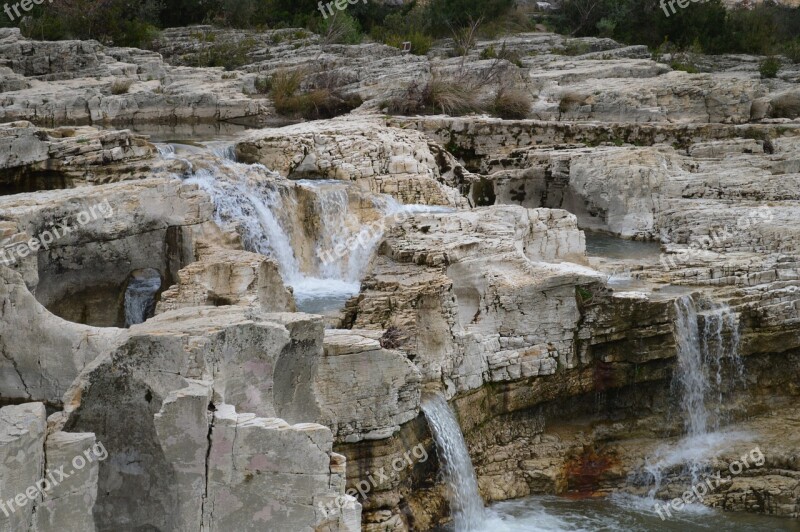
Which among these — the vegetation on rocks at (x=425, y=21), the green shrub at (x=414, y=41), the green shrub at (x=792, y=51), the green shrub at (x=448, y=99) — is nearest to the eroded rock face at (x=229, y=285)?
the green shrub at (x=448, y=99)

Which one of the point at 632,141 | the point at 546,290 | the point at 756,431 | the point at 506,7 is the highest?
the point at 506,7

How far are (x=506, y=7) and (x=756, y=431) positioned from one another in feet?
73.6

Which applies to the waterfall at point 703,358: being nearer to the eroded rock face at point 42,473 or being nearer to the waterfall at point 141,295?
the waterfall at point 141,295

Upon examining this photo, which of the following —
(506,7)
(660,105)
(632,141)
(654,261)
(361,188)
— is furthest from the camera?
(506,7)

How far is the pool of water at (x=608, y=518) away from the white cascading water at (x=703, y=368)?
1.12 metres

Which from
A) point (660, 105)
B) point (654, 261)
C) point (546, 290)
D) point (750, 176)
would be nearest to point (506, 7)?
point (660, 105)

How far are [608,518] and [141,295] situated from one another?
6844 mm

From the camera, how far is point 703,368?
16203 mm

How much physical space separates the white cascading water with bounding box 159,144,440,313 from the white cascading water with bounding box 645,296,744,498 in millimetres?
4582

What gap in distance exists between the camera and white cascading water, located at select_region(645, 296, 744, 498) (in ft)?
52.2

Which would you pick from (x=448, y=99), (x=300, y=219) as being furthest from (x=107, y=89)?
(x=300, y=219)

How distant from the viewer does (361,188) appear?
18.9 metres

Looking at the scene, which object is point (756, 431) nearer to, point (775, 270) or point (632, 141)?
point (775, 270)

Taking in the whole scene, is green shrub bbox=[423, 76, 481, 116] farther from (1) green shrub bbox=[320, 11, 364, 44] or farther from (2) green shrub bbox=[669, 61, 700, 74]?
(2) green shrub bbox=[669, 61, 700, 74]
